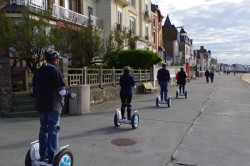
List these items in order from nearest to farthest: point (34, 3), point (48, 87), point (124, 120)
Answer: point (48, 87)
point (124, 120)
point (34, 3)

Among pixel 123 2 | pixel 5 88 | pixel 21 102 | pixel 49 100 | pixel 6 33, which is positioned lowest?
pixel 21 102

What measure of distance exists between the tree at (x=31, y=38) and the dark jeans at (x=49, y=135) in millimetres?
7896

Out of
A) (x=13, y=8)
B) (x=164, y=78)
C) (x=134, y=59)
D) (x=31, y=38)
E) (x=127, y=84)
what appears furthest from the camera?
(x=134, y=59)

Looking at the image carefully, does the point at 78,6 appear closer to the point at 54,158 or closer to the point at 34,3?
the point at 34,3

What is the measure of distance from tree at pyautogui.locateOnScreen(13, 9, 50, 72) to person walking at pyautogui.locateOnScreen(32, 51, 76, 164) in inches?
305

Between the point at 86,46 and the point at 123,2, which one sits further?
the point at 123,2

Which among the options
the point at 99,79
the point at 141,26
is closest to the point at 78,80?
the point at 99,79

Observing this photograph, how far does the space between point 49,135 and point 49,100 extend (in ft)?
1.77

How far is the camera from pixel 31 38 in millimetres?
11695

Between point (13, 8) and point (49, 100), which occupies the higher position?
point (13, 8)

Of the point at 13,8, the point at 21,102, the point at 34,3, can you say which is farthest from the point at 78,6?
the point at 21,102

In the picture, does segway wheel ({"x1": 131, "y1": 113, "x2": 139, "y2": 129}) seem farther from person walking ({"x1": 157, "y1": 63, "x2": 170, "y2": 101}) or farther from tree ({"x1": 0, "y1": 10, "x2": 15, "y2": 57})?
tree ({"x1": 0, "y1": 10, "x2": 15, "y2": 57})

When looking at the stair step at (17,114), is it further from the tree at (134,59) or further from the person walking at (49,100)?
the tree at (134,59)

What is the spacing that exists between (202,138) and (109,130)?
2515mm
